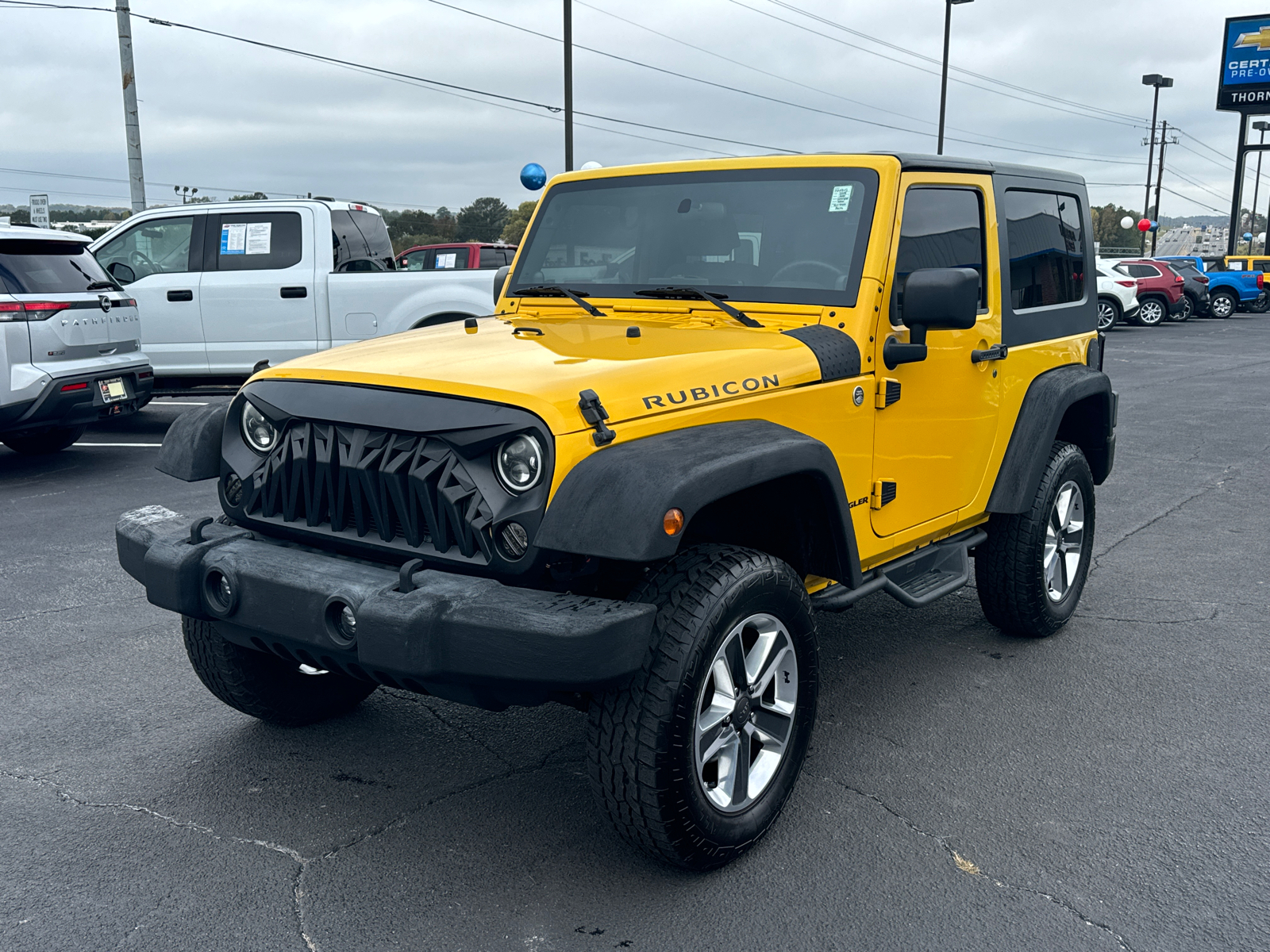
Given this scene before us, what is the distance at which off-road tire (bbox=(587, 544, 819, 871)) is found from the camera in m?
2.81

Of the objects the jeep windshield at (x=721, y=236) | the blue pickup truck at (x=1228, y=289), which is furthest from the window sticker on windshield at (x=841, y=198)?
the blue pickup truck at (x=1228, y=289)

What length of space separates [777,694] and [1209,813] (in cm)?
139

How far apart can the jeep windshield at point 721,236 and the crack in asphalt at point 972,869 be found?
1596 mm

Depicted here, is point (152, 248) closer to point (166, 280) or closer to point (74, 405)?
point (166, 280)

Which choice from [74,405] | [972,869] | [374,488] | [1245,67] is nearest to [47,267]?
[74,405]

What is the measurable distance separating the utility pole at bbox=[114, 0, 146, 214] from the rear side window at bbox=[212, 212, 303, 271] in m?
9.45

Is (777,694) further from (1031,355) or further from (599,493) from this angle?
(1031,355)

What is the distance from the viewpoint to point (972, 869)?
122 inches

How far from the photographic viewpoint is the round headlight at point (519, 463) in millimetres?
2846

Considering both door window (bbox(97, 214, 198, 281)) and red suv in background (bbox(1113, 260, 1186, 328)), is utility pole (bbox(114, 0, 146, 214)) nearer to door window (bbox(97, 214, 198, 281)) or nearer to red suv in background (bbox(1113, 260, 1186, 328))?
door window (bbox(97, 214, 198, 281))

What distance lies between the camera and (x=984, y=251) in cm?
443

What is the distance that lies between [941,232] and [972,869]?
2.27m

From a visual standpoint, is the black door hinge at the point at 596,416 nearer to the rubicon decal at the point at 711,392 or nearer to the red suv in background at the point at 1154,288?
the rubicon decal at the point at 711,392

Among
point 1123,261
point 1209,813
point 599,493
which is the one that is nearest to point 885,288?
point 599,493
